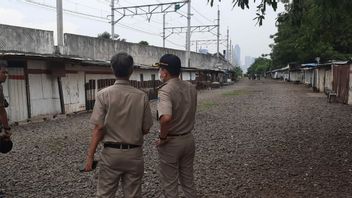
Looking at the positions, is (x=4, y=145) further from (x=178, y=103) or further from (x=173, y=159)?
(x=178, y=103)

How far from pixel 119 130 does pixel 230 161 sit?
429cm

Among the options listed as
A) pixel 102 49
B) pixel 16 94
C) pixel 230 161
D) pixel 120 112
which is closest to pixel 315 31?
pixel 230 161

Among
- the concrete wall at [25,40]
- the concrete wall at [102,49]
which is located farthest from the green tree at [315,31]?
the concrete wall at [25,40]

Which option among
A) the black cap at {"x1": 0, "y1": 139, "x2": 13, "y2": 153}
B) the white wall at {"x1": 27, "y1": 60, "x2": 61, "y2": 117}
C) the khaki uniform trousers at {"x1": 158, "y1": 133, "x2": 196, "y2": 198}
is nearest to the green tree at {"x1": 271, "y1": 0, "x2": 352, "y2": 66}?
the khaki uniform trousers at {"x1": 158, "y1": 133, "x2": 196, "y2": 198}

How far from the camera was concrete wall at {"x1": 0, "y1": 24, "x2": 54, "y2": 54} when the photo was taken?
14281 mm

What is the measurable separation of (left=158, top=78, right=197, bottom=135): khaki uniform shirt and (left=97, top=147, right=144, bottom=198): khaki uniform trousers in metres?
0.51

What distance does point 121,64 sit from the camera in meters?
3.61

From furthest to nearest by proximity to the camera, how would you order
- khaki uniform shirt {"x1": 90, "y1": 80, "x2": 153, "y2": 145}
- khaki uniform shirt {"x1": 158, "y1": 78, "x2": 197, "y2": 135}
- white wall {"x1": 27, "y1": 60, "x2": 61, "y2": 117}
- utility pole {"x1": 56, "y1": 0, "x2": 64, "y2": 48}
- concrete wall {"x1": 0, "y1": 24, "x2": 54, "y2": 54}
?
utility pole {"x1": 56, "y1": 0, "x2": 64, "y2": 48}
white wall {"x1": 27, "y1": 60, "x2": 61, "y2": 117}
concrete wall {"x1": 0, "y1": 24, "x2": 54, "y2": 54}
khaki uniform shirt {"x1": 158, "y1": 78, "x2": 197, "y2": 135}
khaki uniform shirt {"x1": 90, "y1": 80, "x2": 153, "y2": 145}

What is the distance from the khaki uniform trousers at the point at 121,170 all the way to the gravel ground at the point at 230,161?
1767 mm

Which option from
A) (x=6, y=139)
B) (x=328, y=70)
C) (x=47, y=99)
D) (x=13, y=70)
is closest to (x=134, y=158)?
(x=6, y=139)

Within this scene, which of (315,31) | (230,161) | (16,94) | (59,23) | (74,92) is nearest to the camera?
(230,161)

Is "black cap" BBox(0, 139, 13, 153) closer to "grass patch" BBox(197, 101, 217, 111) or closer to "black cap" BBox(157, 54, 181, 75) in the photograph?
"black cap" BBox(157, 54, 181, 75)

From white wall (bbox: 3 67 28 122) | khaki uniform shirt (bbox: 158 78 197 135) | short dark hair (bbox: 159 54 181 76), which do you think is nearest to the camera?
khaki uniform shirt (bbox: 158 78 197 135)

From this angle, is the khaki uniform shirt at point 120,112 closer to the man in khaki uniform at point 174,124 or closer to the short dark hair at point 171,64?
the man in khaki uniform at point 174,124
